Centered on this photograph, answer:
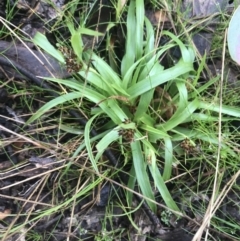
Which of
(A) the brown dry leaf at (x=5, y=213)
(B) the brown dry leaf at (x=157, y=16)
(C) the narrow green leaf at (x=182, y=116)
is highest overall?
(B) the brown dry leaf at (x=157, y=16)

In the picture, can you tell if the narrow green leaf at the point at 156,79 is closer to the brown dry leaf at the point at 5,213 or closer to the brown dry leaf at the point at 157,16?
the brown dry leaf at the point at 157,16

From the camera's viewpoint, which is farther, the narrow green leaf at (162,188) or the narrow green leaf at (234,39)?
the narrow green leaf at (162,188)

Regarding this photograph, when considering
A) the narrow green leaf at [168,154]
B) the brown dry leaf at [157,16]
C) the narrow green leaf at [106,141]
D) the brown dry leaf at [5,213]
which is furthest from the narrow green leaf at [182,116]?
the brown dry leaf at [5,213]

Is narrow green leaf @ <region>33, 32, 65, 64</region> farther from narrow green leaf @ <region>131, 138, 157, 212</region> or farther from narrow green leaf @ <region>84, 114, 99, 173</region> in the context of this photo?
narrow green leaf @ <region>131, 138, 157, 212</region>

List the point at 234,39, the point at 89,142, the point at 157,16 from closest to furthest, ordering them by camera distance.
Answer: the point at 234,39
the point at 89,142
the point at 157,16

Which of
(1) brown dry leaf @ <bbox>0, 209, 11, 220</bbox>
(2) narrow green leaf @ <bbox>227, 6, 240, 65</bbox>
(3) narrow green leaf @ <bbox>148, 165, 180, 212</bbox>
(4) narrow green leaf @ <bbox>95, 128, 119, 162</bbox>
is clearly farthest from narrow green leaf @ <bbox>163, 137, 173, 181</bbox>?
(1) brown dry leaf @ <bbox>0, 209, 11, 220</bbox>

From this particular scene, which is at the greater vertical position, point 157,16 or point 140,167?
point 157,16

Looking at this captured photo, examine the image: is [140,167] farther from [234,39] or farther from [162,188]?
[234,39]

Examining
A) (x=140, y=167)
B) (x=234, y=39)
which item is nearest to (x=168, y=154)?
(x=140, y=167)

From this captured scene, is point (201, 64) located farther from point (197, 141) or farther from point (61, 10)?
point (61, 10)

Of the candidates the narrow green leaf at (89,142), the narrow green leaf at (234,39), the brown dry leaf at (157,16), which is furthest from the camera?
the brown dry leaf at (157,16)

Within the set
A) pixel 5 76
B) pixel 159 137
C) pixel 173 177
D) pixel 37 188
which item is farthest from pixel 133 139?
pixel 5 76

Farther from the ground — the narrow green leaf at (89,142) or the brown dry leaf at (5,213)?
the narrow green leaf at (89,142)
